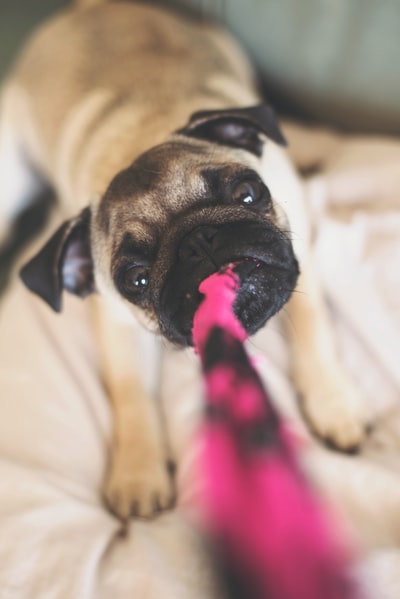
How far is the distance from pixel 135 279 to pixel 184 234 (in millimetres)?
220

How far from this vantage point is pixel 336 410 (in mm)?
1848

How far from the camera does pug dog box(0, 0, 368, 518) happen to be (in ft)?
4.69

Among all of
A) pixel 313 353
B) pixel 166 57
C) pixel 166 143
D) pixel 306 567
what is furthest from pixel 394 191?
pixel 306 567

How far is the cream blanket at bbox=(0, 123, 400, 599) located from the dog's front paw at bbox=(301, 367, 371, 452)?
47mm

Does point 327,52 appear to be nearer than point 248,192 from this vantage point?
No

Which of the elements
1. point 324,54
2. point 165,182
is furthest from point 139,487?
point 324,54

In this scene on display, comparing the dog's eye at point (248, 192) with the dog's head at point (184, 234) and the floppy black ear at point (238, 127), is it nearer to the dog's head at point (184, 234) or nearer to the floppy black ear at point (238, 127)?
the dog's head at point (184, 234)

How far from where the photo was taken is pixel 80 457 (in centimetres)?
189

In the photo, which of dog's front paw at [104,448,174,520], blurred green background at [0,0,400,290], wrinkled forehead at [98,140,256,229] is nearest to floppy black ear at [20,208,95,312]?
wrinkled forehead at [98,140,256,229]

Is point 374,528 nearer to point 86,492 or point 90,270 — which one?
point 86,492

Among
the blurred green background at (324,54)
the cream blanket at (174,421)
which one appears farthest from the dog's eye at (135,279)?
the blurred green background at (324,54)

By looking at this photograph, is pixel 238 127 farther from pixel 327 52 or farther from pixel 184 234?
pixel 327 52

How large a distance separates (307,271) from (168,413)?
0.69 m

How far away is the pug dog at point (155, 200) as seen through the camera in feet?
4.69
